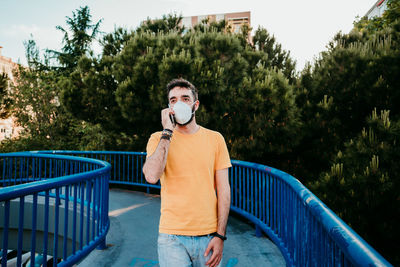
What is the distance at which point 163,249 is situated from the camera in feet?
5.58

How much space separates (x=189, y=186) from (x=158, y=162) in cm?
27

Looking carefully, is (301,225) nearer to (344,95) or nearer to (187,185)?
(187,185)

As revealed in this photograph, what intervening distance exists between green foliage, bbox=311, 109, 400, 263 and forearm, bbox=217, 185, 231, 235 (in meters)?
3.59

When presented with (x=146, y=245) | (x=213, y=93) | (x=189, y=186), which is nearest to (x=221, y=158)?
(x=189, y=186)

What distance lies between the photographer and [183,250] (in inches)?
66.3

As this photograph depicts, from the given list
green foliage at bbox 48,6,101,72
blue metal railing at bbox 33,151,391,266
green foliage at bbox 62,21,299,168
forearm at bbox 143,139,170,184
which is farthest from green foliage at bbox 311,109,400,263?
green foliage at bbox 48,6,101,72

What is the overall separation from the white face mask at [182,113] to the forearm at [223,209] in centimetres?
58

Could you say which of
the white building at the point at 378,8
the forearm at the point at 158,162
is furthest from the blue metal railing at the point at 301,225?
the white building at the point at 378,8

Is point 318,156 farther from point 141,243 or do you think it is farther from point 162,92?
point 141,243

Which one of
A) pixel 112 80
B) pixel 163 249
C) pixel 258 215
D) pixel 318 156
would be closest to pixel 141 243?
pixel 258 215

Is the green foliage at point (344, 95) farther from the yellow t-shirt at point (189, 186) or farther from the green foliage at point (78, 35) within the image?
the green foliage at point (78, 35)

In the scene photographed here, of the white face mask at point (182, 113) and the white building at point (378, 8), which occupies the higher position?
the white building at point (378, 8)

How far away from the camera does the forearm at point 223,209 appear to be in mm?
1797

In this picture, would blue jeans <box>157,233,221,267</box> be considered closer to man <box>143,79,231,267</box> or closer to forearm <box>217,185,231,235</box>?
man <box>143,79,231,267</box>
